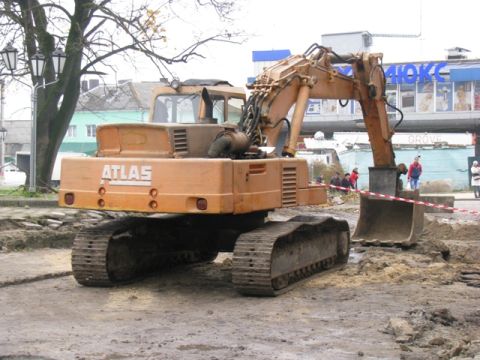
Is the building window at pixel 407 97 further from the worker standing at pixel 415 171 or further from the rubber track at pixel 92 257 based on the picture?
the rubber track at pixel 92 257

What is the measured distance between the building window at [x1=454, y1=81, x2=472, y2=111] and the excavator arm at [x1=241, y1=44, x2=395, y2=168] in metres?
36.7

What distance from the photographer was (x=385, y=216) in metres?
13.5

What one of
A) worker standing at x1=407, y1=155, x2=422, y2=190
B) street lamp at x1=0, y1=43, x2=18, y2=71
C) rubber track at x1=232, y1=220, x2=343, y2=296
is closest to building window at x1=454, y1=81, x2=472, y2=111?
worker standing at x1=407, y1=155, x2=422, y2=190

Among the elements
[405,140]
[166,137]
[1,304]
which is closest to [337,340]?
[166,137]

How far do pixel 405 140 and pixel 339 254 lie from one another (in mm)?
36680

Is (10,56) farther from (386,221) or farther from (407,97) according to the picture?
(407,97)

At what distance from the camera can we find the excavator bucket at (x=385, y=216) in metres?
13.2

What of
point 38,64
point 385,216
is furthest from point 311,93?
point 38,64

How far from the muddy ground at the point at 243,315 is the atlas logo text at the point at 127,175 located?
1265 mm

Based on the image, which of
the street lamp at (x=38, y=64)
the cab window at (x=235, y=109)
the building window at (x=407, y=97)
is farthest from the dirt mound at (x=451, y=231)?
the building window at (x=407, y=97)

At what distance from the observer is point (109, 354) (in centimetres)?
614

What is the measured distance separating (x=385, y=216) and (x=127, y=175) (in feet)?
20.0

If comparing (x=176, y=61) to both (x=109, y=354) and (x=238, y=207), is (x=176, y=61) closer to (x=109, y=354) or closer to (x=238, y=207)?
(x=238, y=207)

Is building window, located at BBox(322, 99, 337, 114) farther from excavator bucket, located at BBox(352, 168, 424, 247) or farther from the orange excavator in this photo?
the orange excavator
